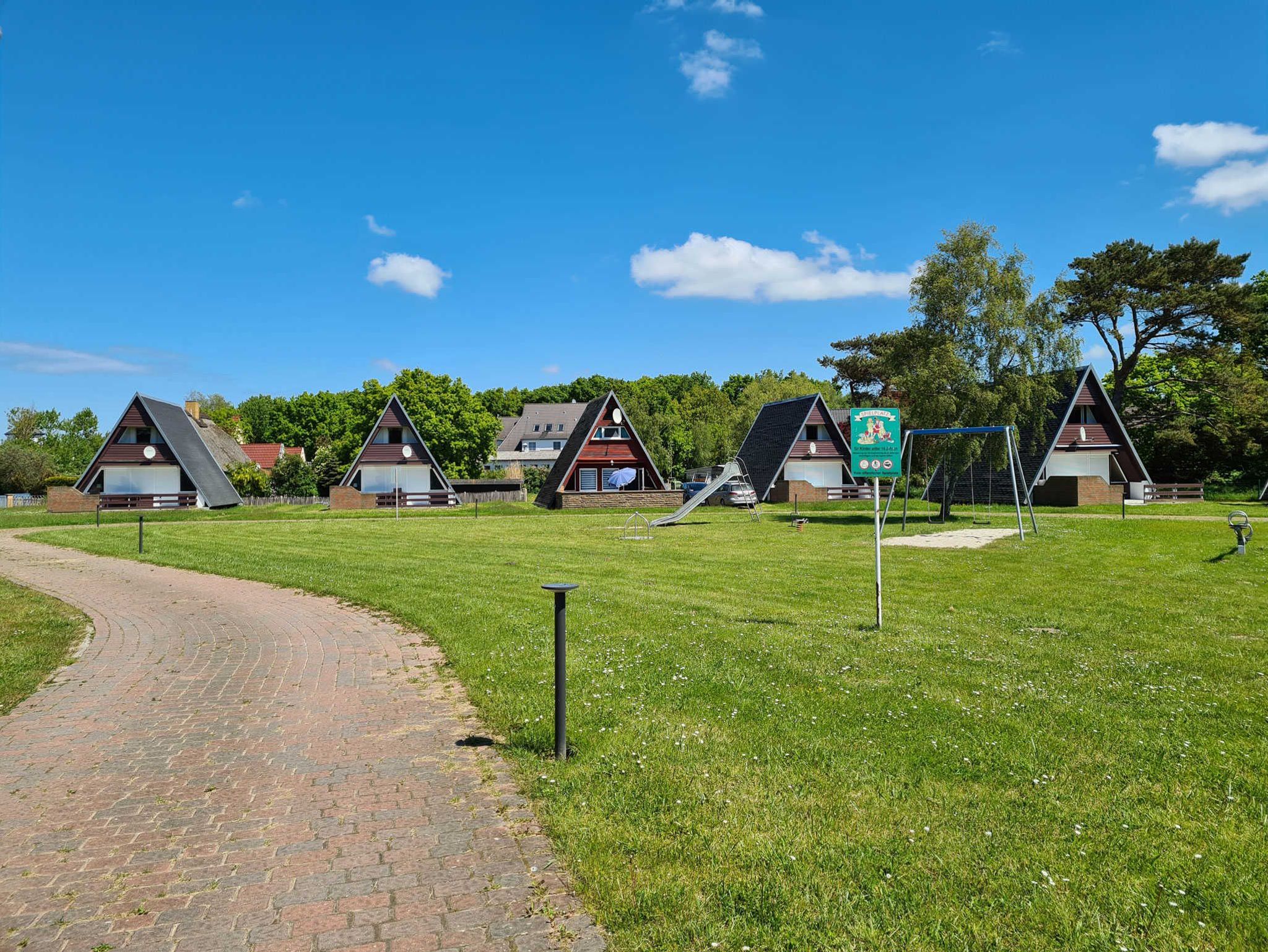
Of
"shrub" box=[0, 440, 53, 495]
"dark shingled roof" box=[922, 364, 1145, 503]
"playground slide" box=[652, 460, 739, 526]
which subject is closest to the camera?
"playground slide" box=[652, 460, 739, 526]

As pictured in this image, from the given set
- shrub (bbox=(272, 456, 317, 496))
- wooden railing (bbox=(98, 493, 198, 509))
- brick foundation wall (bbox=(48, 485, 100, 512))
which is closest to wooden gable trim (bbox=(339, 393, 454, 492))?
shrub (bbox=(272, 456, 317, 496))

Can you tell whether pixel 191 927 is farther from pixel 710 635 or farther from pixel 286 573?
pixel 286 573

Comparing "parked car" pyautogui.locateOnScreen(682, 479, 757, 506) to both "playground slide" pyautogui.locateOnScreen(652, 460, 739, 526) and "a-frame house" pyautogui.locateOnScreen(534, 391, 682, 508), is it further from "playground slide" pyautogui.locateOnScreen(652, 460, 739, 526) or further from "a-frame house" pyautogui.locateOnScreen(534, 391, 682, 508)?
"playground slide" pyautogui.locateOnScreen(652, 460, 739, 526)

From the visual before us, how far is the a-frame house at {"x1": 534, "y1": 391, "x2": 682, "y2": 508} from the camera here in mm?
48375

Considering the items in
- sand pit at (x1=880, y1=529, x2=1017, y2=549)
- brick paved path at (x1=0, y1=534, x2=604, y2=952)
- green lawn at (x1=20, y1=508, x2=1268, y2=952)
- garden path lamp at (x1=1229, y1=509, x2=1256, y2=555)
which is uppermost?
garden path lamp at (x1=1229, y1=509, x2=1256, y2=555)

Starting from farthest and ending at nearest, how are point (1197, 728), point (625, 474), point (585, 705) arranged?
point (625, 474) < point (585, 705) < point (1197, 728)

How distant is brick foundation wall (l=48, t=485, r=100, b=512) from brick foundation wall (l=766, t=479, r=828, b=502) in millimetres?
41904

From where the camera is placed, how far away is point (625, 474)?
165ft

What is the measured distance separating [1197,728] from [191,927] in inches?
295

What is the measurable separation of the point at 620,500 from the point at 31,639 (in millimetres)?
37701

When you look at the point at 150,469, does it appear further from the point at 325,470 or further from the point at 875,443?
the point at 875,443

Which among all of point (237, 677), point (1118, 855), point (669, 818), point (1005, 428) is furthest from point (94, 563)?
point (1005, 428)

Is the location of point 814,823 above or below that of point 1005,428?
below

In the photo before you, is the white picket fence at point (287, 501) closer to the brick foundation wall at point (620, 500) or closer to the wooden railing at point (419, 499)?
the wooden railing at point (419, 499)
